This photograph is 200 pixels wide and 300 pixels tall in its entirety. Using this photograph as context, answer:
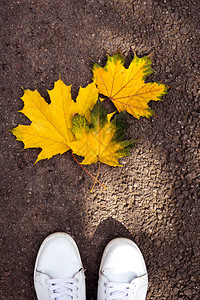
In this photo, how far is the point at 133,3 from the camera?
1792 mm

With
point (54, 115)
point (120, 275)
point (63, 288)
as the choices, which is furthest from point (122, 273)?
point (54, 115)

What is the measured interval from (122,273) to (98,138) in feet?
2.86

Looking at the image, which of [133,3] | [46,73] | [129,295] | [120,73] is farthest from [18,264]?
[133,3]

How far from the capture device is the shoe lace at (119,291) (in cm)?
169

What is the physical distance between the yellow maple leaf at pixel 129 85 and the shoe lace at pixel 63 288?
43.1 inches

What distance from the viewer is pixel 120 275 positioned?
1726 millimetres

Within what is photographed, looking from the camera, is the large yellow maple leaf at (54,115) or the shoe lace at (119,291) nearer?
the large yellow maple leaf at (54,115)

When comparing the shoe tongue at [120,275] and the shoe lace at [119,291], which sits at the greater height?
the shoe tongue at [120,275]

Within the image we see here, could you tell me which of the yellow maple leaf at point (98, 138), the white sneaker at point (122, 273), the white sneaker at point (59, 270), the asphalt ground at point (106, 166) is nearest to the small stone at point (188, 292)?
the asphalt ground at point (106, 166)

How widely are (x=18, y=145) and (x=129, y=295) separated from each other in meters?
1.16

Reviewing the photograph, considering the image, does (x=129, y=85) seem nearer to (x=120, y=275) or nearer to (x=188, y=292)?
(x=120, y=275)

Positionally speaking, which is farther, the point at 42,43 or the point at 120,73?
the point at 42,43

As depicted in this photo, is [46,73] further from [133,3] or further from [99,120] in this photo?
[133,3]

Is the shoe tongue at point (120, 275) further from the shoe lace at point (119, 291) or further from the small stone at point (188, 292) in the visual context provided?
the small stone at point (188, 292)
